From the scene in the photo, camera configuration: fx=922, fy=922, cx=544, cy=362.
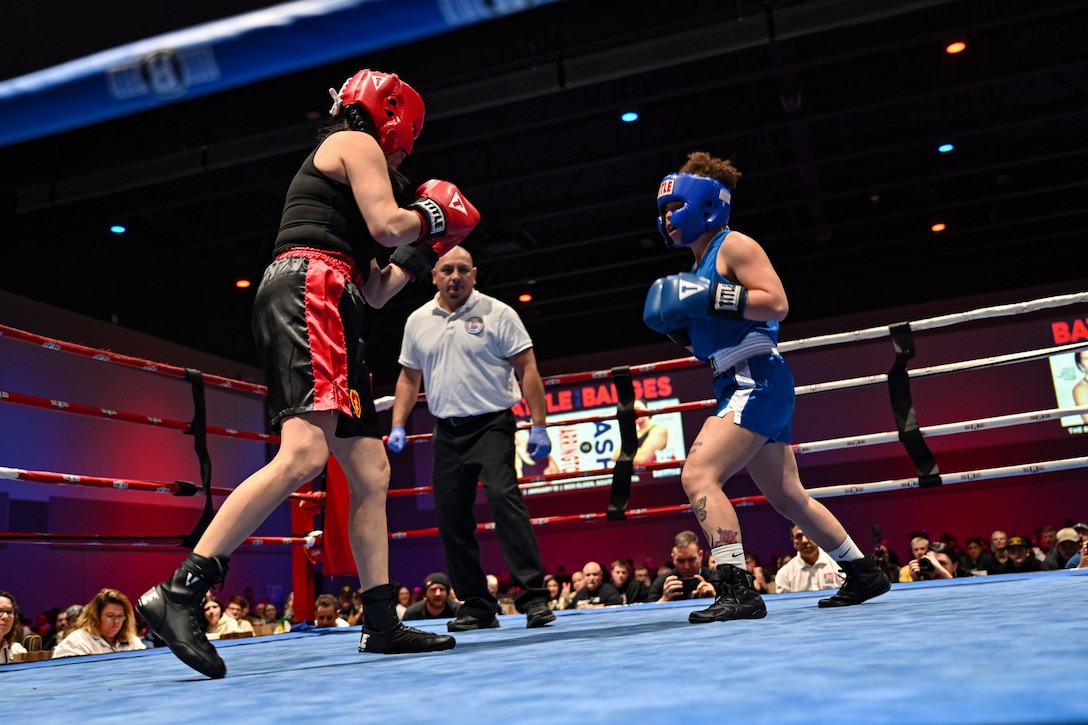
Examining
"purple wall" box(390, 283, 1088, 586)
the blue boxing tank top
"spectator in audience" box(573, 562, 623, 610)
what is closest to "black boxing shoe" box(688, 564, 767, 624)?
the blue boxing tank top

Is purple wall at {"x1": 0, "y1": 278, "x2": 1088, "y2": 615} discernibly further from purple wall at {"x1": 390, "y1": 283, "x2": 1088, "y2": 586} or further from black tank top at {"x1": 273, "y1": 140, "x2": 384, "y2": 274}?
black tank top at {"x1": 273, "y1": 140, "x2": 384, "y2": 274}

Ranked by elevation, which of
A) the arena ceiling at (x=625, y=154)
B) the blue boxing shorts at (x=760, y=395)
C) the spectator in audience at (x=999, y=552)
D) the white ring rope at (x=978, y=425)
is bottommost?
the spectator in audience at (x=999, y=552)

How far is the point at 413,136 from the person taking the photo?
2305mm

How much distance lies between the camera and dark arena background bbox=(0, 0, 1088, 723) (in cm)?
114

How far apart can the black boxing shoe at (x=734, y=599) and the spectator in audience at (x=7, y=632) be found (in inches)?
151

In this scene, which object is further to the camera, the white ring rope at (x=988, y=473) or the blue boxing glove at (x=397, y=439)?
the blue boxing glove at (x=397, y=439)

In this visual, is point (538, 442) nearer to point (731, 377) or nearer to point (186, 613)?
point (731, 377)

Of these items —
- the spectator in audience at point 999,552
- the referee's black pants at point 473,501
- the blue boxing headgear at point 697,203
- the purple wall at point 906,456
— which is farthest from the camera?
the purple wall at point 906,456

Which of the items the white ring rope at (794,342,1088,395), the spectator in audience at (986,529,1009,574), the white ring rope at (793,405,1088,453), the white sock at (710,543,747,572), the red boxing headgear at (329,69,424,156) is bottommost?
the spectator in audience at (986,529,1009,574)

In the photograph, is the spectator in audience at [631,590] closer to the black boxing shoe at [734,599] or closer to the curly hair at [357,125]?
the black boxing shoe at [734,599]

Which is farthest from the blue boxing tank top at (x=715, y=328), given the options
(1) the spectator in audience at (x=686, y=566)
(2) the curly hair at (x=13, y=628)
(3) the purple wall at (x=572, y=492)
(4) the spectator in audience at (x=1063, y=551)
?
(3) the purple wall at (x=572, y=492)

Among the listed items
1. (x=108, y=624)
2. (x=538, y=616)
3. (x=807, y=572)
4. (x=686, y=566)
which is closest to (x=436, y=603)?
(x=686, y=566)

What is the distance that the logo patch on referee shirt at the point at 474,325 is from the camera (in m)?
3.29

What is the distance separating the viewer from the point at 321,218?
210cm
